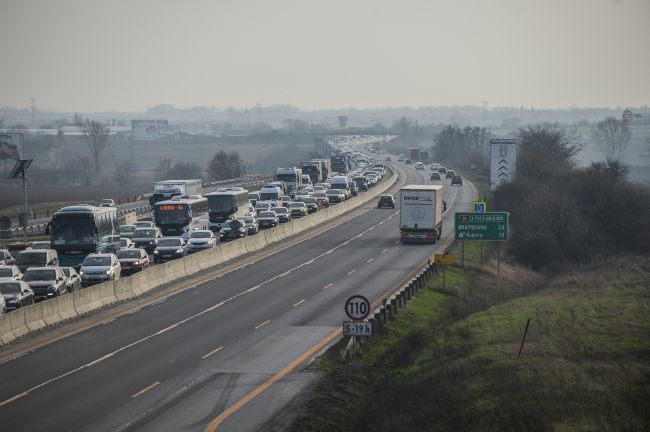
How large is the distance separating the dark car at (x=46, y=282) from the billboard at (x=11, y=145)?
110 m

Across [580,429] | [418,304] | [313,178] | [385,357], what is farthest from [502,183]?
[580,429]

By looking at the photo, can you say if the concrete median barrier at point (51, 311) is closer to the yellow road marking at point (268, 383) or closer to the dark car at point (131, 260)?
the yellow road marking at point (268, 383)

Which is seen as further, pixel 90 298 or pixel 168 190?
pixel 168 190

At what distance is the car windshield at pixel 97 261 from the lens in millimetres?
45875

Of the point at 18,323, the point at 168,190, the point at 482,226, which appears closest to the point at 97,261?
the point at 18,323

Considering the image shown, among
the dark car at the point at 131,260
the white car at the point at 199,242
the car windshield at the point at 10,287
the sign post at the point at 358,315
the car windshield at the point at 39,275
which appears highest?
the sign post at the point at 358,315

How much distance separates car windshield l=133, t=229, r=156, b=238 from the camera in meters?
61.6

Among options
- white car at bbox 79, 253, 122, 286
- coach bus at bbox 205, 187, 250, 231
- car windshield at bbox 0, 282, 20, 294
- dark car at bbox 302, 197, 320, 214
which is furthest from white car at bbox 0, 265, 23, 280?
dark car at bbox 302, 197, 320, 214

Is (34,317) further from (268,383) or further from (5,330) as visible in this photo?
(268,383)

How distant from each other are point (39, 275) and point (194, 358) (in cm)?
1164

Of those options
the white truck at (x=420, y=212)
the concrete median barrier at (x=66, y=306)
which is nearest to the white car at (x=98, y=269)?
the concrete median barrier at (x=66, y=306)

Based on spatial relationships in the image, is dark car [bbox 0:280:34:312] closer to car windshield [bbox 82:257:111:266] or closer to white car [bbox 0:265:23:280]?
white car [bbox 0:265:23:280]

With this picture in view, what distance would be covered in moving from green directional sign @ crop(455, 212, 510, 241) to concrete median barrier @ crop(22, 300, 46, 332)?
94.5 feet

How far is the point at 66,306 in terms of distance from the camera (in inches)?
1505
